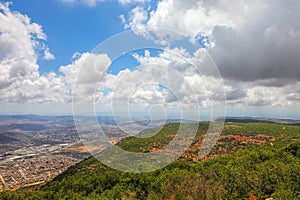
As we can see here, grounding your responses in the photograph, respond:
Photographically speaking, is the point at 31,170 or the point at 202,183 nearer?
the point at 202,183

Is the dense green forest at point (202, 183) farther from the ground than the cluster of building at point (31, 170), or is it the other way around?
the dense green forest at point (202, 183)

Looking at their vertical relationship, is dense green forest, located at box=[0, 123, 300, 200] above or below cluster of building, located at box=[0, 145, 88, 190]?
above

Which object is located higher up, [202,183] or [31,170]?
[202,183]

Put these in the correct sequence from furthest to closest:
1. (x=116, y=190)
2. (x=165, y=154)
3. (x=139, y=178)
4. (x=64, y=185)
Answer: (x=64, y=185)
(x=139, y=178)
(x=116, y=190)
(x=165, y=154)

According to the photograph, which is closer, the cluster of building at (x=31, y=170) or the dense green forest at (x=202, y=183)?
the dense green forest at (x=202, y=183)

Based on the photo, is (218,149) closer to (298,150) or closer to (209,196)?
(298,150)

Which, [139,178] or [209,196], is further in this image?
[139,178]

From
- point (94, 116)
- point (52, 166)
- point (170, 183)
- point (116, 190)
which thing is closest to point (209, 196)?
point (170, 183)

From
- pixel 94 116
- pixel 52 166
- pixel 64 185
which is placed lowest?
pixel 52 166

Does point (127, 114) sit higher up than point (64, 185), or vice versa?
point (127, 114)

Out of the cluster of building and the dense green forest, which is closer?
the dense green forest

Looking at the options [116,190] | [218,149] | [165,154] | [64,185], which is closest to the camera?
[165,154]
